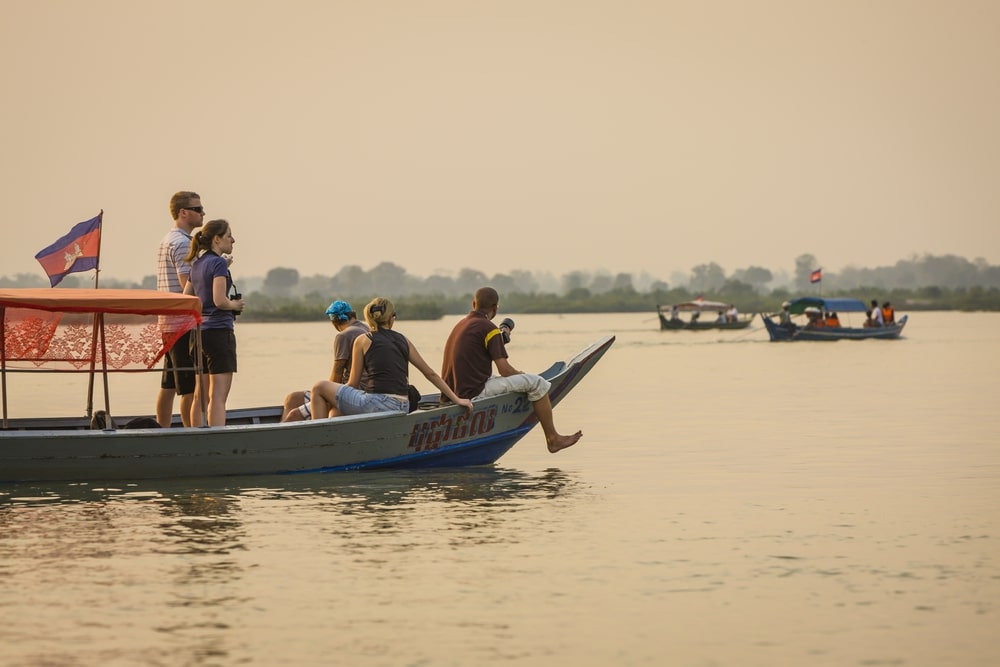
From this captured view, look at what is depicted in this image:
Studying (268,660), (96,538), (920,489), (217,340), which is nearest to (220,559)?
(96,538)

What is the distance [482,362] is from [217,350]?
245 cm

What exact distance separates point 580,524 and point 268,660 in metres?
4.36

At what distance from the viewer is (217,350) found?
13.1m

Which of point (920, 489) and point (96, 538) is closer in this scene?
point (96, 538)

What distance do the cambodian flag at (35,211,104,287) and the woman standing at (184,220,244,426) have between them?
3.66 feet

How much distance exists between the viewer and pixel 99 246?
1360cm

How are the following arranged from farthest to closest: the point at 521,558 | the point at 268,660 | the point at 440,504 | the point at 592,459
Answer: the point at 592,459, the point at 440,504, the point at 521,558, the point at 268,660

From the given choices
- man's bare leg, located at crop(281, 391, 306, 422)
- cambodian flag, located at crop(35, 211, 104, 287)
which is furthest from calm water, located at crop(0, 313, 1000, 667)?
cambodian flag, located at crop(35, 211, 104, 287)

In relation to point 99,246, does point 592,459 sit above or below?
below

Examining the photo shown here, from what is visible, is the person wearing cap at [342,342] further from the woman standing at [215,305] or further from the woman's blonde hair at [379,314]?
the woman standing at [215,305]

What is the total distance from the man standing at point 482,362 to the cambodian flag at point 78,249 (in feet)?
10.7

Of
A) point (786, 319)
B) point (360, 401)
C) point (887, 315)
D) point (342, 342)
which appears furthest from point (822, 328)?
point (360, 401)

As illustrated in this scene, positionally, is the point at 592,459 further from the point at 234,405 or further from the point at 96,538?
the point at 234,405

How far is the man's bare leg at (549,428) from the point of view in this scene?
1436cm
